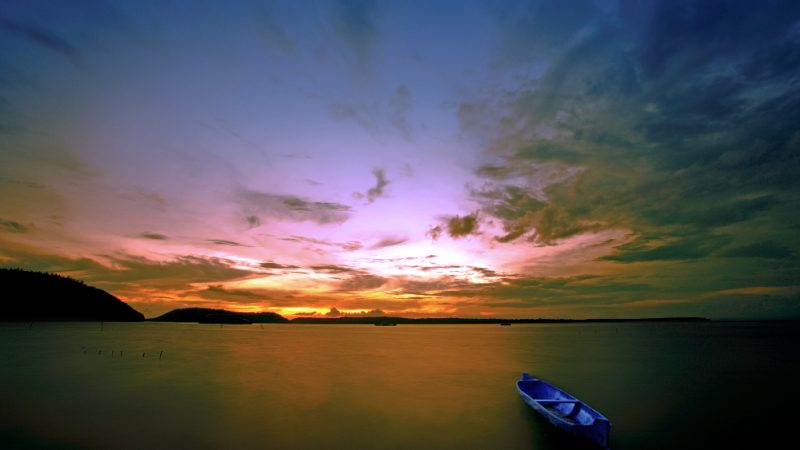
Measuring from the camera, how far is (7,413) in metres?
23.6

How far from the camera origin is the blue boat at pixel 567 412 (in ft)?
54.1

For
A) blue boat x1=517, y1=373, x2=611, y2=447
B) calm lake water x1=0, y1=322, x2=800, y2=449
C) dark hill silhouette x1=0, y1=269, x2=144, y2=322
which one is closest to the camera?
blue boat x1=517, y1=373, x2=611, y2=447

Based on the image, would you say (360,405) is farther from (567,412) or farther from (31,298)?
(31,298)

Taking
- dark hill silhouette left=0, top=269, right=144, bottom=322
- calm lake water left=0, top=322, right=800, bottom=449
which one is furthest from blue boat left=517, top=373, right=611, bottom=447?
dark hill silhouette left=0, top=269, right=144, bottom=322

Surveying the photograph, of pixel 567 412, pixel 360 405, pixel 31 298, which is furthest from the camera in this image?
pixel 31 298

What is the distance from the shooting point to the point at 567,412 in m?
21.5

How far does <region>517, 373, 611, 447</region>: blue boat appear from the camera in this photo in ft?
54.1

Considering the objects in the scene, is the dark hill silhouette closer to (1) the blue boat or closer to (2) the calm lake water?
(2) the calm lake water

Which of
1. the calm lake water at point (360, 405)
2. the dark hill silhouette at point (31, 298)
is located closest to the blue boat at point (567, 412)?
the calm lake water at point (360, 405)

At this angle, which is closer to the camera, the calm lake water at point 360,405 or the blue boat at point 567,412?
the blue boat at point 567,412

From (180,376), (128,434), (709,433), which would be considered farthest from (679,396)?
(180,376)

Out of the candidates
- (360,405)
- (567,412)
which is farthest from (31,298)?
(567,412)

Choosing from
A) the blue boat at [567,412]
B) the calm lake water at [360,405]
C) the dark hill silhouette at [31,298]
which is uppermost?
the dark hill silhouette at [31,298]

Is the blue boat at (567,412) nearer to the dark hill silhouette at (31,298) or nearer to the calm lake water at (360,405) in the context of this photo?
the calm lake water at (360,405)
